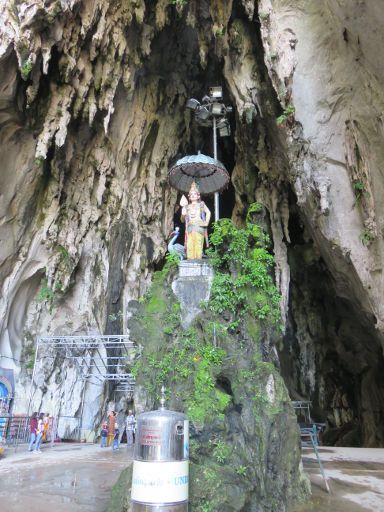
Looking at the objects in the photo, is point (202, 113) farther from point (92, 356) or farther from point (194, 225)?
point (92, 356)

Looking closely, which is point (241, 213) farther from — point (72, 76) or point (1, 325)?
point (1, 325)

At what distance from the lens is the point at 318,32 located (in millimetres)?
8625

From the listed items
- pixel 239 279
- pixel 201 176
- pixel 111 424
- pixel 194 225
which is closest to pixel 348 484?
pixel 239 279

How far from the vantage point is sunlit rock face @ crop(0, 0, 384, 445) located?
8.14 metres

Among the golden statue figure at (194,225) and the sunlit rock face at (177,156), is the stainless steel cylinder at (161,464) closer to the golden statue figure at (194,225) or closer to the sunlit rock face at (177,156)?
the golden statue figure at (194,225)

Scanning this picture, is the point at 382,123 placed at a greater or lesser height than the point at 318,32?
lesser

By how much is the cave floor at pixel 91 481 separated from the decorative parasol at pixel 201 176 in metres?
5.52

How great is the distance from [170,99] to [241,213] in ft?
14.3

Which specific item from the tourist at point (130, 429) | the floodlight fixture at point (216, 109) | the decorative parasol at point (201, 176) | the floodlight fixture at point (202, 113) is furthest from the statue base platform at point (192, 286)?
the floodlight fixture at point (202, 113)

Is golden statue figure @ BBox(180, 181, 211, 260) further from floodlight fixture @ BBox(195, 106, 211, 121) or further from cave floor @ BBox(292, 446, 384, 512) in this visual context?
floodlight fixture @ BBox(195, 106, 211, 121)

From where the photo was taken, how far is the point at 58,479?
5.70 m

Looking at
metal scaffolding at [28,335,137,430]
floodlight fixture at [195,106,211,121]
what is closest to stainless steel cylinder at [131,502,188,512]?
metal scaffolding at [28,335,137,430]

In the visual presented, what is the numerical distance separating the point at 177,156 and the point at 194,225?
7546 mm

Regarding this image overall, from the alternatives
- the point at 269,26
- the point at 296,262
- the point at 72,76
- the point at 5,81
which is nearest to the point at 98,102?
the point at 72,76
